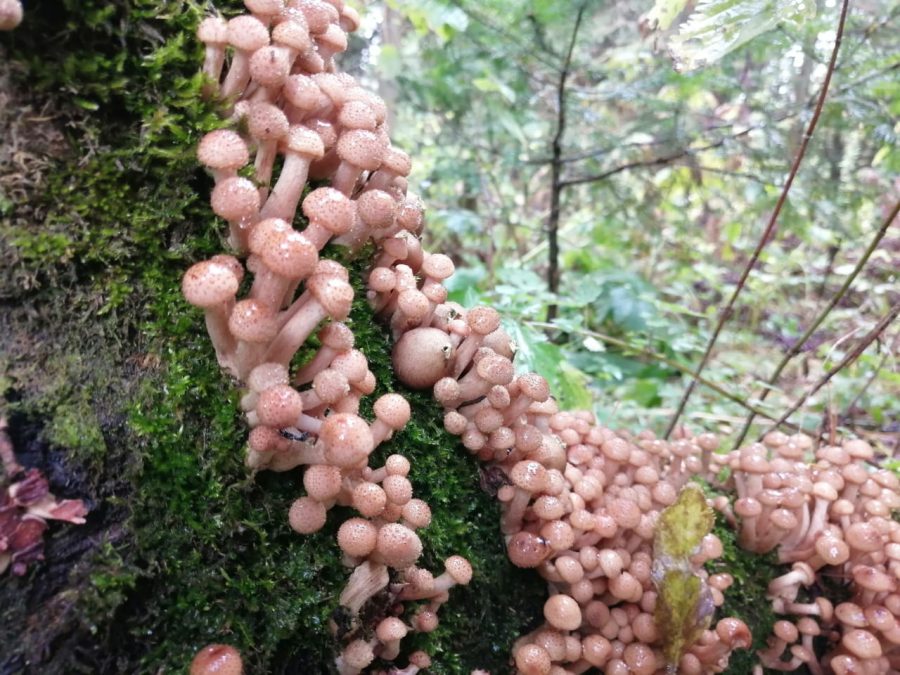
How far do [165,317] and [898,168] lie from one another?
406 centimetres

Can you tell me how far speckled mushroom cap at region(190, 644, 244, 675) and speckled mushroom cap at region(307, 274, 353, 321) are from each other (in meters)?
0.84

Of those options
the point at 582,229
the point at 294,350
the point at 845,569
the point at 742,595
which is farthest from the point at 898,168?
the point at 294,350

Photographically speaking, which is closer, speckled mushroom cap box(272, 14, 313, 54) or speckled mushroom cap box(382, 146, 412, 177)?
speckled mushroom cap box(272, 14, 313, 54)

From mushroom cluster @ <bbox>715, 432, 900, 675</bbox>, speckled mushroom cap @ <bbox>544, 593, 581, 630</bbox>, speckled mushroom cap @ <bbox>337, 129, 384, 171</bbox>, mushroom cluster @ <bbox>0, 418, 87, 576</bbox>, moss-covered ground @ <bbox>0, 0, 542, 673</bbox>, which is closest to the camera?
mushroom cluster @ <bbox>0, 418, 87, 576</bbox>

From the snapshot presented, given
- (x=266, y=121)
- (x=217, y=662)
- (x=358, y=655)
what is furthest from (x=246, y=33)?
(x=358, y=655)

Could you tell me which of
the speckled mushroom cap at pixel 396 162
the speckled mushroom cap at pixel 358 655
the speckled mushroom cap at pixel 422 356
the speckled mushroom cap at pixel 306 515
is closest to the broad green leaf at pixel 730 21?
the speckled mushroom cap at pixel 396 162

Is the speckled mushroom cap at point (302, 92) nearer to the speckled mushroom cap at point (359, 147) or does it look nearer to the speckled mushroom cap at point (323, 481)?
the speckled mushroom cap at point (359, 147)

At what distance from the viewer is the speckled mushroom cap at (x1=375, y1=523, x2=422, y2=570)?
1.51m

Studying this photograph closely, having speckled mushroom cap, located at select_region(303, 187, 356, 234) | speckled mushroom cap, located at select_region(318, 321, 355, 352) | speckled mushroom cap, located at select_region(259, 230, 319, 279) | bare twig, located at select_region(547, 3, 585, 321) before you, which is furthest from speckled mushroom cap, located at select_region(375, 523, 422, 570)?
bare twig, located at select_region(547, 3, 585, 321)

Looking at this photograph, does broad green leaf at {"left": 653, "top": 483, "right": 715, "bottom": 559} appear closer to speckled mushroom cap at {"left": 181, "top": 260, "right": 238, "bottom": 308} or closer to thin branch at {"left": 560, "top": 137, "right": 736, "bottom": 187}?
speckled mushroom cap at {"left": 181, "top": 260, "right": 238, "bottom": 308}

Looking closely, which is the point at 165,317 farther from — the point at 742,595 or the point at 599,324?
the point at 599,324

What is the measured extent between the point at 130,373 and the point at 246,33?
0.95 m

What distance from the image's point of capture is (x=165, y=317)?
64.7 inches

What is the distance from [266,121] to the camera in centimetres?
156
